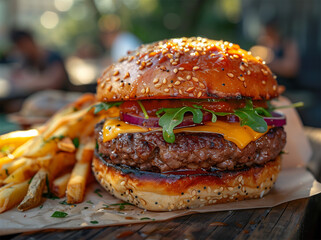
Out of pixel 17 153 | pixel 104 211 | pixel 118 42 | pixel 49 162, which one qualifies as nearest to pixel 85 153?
pixel 49 162

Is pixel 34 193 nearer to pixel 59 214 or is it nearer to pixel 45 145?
pixel 59 214

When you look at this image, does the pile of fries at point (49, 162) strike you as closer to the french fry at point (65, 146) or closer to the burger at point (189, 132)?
the french fry at point (65, 146)

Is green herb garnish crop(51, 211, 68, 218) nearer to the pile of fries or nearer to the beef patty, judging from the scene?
the pile of fries

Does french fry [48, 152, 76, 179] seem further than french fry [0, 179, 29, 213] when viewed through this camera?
Yes

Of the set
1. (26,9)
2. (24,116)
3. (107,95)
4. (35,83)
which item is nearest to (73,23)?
(26,9)

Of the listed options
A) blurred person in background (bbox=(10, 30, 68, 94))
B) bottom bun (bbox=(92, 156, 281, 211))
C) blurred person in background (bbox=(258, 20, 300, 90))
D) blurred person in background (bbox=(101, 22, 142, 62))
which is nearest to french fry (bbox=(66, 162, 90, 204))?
bottom bun (bbox=(92, 156, 281, 211))
